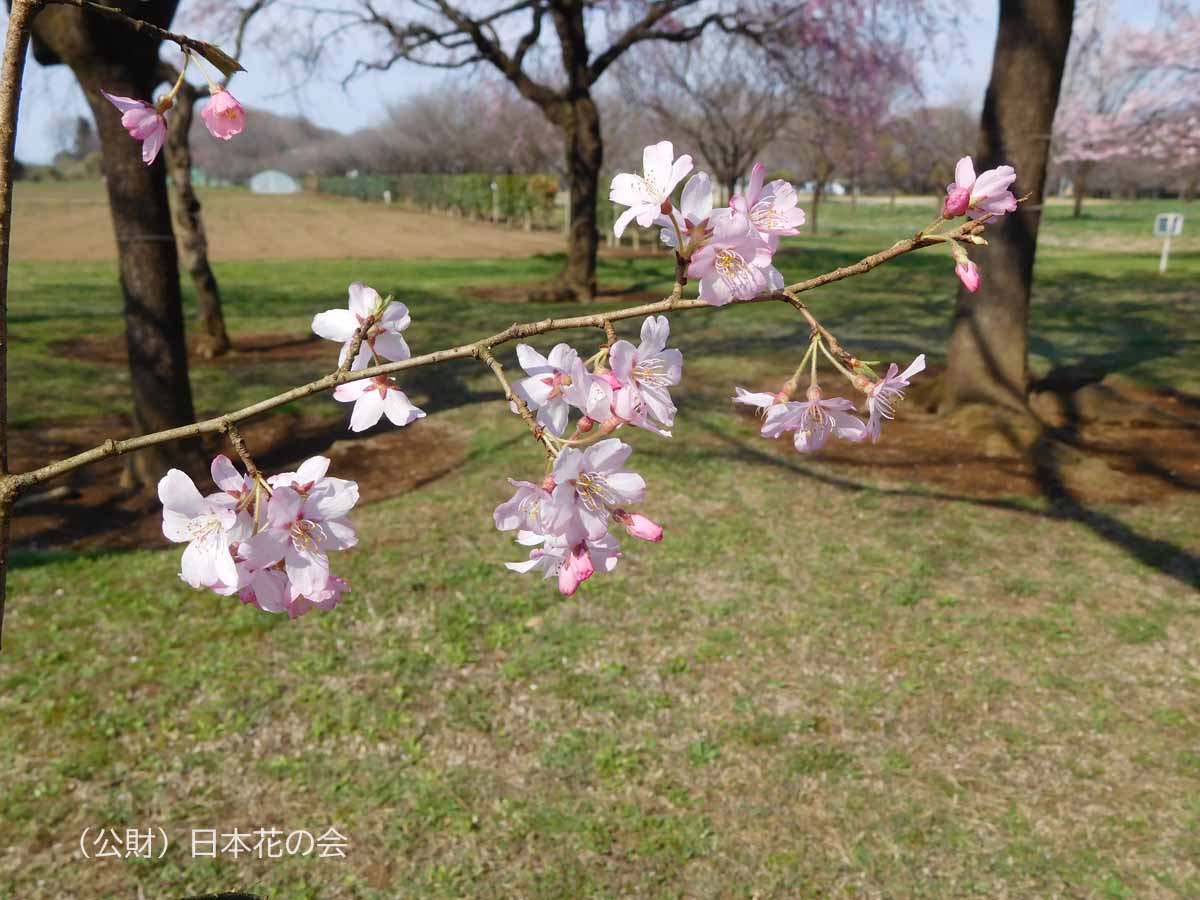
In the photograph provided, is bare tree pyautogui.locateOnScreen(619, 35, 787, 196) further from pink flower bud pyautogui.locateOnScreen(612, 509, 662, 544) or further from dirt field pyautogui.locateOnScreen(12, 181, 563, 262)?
pink flower bud pyautogui.locateOnScreen(612, 509, 662, 544)

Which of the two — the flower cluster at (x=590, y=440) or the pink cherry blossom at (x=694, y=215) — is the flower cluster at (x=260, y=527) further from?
the pink cherry blossom at (x=694, y=215)

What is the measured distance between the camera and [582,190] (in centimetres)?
1324

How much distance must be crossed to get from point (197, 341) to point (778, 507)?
7.45m

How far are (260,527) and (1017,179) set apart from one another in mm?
6179

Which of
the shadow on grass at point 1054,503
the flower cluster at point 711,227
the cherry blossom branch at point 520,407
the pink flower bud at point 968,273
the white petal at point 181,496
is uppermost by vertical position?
the flower cluster at point 711,227

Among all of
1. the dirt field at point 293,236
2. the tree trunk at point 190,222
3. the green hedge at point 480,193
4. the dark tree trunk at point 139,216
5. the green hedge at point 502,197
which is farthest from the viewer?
the green hedge at point 480,193

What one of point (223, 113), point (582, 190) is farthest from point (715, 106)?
point (223, 113)

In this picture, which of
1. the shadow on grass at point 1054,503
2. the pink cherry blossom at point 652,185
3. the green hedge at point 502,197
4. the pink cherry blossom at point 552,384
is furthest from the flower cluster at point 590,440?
the green hedge at point 502,197

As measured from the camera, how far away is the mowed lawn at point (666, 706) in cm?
261

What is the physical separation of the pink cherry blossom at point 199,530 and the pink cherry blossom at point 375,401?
212 mm

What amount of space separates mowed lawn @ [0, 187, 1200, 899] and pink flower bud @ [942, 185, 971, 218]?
2131 mm

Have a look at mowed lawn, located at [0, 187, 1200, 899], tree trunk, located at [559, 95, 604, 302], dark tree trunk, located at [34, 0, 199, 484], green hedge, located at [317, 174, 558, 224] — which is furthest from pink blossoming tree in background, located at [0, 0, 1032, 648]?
green hedge, located at [317, 174, 558, 224]

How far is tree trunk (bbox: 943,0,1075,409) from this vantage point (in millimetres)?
5852

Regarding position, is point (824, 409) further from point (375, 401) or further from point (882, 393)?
point (375, 401)
